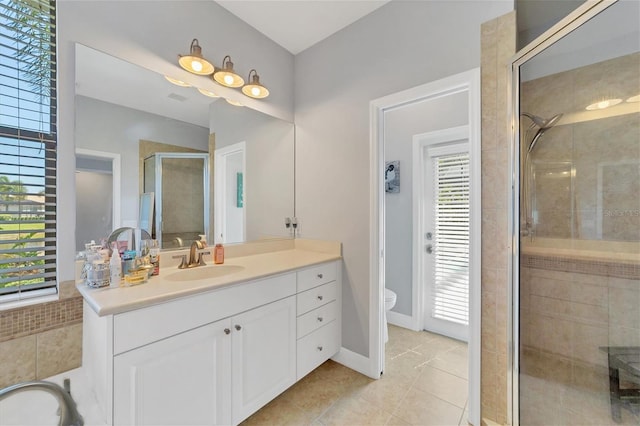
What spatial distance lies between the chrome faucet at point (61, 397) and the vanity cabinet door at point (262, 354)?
60cm

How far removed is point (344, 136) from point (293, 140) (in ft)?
1.86

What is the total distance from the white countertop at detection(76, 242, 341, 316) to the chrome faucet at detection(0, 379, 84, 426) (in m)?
0.35

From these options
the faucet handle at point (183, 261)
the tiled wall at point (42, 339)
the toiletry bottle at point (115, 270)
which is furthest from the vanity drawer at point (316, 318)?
the tiled wall at point (42, 339)

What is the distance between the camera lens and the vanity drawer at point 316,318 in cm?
172

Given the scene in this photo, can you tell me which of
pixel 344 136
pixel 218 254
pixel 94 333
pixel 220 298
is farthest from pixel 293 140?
pixel 94 333

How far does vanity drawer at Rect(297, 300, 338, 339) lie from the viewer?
172 cm

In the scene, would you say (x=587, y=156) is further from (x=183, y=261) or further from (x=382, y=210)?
(x=183, y=261)

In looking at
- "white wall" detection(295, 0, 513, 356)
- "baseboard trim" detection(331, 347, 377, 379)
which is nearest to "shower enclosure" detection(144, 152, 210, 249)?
"white wall" detection(295, 0, 513, 356)

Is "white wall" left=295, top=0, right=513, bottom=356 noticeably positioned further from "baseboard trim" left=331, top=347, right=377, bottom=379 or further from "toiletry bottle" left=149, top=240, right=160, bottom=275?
"toiletry bottle" left=149, top=240, right=160, bottom=275

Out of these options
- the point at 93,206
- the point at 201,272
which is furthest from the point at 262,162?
the point at 93,206

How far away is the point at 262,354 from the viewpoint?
1.46 meters

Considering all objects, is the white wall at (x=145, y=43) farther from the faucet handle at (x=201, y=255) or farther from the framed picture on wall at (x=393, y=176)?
the framed picture on wall at (x=393, y=176)

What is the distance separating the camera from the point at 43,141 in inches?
48.7

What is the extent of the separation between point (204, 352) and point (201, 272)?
54cm
